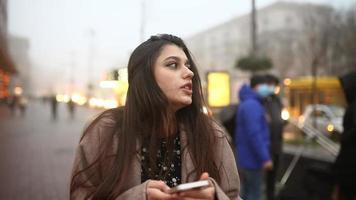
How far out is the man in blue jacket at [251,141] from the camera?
189 inches

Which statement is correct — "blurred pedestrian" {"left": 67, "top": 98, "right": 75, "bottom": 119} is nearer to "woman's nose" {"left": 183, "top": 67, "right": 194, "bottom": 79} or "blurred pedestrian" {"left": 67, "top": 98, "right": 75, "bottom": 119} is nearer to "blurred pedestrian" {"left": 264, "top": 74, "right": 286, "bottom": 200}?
"blurred pedestrian" {"left": 264, "top": 74, "right": 286, "bottom": 200}

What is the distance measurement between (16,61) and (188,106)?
11.3 feet

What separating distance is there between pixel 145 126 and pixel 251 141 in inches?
124

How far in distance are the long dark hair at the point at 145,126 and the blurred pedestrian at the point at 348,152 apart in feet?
6.92

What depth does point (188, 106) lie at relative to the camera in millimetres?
1934

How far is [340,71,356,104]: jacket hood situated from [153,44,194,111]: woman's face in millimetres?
2250

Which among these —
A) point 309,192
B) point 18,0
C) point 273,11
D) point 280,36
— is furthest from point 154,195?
point 273,11

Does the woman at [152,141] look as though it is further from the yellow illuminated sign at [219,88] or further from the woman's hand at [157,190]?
the yellow illuminated sign at [219,88]

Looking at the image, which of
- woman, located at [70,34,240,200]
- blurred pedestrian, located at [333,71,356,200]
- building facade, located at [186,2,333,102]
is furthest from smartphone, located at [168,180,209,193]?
building facade, located at [186,2,333,102]

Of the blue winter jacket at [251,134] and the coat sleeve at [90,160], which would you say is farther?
A: the blue winter jacket at [251,134]

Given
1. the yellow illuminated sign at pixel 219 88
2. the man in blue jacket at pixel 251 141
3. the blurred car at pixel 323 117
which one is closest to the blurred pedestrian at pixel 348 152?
the man in blue jacket at pixel 251 141

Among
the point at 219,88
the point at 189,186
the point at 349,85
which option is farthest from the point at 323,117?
the point at 189,186

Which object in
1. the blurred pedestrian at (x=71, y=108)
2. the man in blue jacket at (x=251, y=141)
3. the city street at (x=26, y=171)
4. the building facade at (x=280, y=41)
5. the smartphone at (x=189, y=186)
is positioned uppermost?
the building facade at (x=280, y=41)

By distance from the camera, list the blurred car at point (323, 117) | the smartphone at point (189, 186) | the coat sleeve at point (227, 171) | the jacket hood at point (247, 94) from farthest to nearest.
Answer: the blurred car at point (323, 117)
the jacket hood at point (247, 94)
the coat sleeve at point (227, 171)
the smartphone at point (189, 186)
